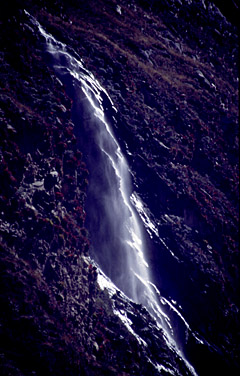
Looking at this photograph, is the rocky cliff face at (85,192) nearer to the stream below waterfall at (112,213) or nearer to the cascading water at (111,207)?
the stream below waterfall at (112,213)

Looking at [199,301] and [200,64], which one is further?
[200,64]

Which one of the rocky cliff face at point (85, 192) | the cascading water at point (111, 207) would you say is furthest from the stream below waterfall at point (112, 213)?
the rocky cliff face at point (85, 192)

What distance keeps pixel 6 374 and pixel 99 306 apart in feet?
17.8

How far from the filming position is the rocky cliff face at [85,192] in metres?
11.0

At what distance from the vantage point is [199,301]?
701 inches

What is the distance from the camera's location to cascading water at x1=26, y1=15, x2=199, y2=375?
51.6 feet

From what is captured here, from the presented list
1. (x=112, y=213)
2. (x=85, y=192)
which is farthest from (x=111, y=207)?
(x=85, y=192)

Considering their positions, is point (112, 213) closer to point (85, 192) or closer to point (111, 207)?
point (111, 207)

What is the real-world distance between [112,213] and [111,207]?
0.32 meters

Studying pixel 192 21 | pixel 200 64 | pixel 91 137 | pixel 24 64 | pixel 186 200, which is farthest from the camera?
pixel 192 21

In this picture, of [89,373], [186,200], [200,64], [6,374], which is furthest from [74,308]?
[200,64]

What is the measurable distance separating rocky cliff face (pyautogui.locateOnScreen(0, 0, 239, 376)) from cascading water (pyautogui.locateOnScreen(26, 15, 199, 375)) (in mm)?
748

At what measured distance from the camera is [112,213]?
16734 mm

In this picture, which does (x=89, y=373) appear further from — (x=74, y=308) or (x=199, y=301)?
(x=199, y=301)
